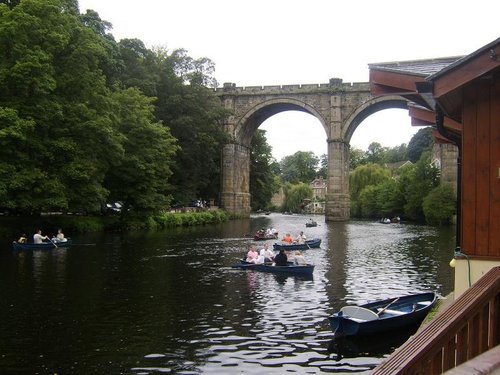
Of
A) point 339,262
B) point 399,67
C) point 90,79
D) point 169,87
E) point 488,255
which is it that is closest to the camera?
point 488,255

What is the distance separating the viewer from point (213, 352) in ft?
27.5

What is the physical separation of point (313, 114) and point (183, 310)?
47079 millimetres

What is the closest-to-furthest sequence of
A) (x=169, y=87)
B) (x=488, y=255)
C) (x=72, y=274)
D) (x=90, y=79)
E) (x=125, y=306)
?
1. (x=488, y=255)
2. (x=125, y=306)
3. (x=72, y=274)
4. (x=90, y=79)
5. (x=169, y=87)

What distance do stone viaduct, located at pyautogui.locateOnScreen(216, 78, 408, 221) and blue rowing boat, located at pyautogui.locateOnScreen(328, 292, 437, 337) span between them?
144 feet

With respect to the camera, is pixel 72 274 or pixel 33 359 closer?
pixel 33 359

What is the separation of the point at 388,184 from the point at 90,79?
160ft

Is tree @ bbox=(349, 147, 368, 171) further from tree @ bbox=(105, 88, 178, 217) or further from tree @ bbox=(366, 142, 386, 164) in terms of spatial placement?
tree @ bbox=(105, 88, 178, 217)

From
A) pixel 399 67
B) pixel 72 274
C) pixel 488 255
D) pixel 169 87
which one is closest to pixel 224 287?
pixel 72 274

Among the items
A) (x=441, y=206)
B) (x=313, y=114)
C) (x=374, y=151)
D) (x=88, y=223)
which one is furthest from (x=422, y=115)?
(x=374, y=151)

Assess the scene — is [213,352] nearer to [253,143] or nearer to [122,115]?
[122,115]

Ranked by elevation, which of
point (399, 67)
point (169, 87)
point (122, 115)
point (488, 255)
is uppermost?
point (169, 87)

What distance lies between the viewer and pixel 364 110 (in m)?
54.5

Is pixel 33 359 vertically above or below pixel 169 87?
below

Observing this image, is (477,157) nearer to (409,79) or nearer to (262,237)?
(409,79)
